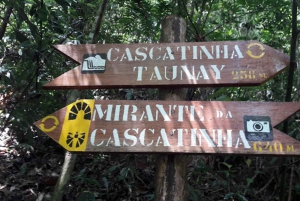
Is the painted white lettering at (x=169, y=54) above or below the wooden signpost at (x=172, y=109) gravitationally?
above

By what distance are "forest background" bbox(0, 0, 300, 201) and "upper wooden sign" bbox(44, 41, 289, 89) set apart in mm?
616

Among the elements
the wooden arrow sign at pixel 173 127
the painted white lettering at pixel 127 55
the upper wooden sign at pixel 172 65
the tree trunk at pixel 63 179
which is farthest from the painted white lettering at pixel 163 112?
the tree trunk at pixel 63 179

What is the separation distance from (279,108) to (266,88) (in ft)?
7.44

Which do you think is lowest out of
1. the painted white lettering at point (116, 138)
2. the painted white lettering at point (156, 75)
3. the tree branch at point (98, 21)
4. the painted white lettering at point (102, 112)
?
the painted white lettering at point (116, 138)

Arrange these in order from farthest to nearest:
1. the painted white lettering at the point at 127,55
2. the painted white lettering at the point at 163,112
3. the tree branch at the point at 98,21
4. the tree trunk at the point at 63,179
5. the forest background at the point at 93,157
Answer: the tree branch at the point at 98,21 < the forest background at the point at 93,157 < the tree trunk at the point at 63,179 < the painted white lettering at the point at 127,55 < the painted white lettering at the point at 163,112

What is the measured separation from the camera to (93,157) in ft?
12.5

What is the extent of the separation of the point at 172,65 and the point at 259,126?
61 cm

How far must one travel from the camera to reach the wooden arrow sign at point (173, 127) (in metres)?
1.68

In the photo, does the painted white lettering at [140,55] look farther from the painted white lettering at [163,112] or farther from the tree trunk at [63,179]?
the tree trunk at [63,179]

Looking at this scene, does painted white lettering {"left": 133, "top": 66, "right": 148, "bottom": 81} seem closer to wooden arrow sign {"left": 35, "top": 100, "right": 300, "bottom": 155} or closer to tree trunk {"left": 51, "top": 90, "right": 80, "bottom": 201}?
wooden arrow sign {"left": 35, "top": 100, "right": 300, "bottom": 155}

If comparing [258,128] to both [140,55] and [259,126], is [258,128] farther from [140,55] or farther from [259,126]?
[140,55]

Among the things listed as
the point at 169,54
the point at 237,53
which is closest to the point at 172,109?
the point at 169,54

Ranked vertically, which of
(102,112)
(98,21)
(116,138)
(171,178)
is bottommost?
(171,178)

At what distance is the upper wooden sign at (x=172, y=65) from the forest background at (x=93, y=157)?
616 millimetres
